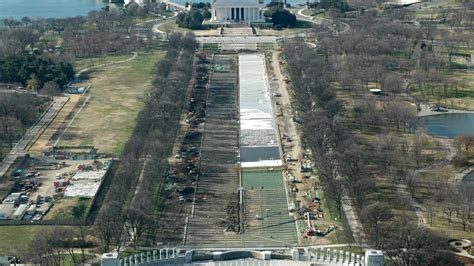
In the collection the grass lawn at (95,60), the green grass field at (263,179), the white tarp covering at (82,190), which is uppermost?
the grass lawn at (95,60)

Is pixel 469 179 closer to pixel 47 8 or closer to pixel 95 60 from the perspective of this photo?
pixel 95 60

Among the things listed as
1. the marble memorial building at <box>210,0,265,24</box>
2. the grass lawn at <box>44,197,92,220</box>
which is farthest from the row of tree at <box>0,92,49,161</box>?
the marble memorial building at <box>210,0,265,24</box>

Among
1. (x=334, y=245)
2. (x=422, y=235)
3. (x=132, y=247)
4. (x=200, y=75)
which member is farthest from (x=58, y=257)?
(x=200, y=75)

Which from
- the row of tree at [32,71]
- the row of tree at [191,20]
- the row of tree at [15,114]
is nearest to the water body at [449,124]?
the row of tree at [15,114]

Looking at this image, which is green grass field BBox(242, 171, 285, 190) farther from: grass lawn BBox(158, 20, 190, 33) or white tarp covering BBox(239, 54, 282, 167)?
grass lawn BBox(158, 20, 190, 33)

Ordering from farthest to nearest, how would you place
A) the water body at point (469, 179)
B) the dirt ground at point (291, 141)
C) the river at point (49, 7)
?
1. the river at point (49, 7)
2. the water body at point (469, 179)
3. the dirt ground at point (291, 141)

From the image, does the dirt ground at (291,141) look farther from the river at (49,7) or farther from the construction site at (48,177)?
the river at (49,7)

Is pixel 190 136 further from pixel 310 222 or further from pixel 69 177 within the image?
pixel 310 222
